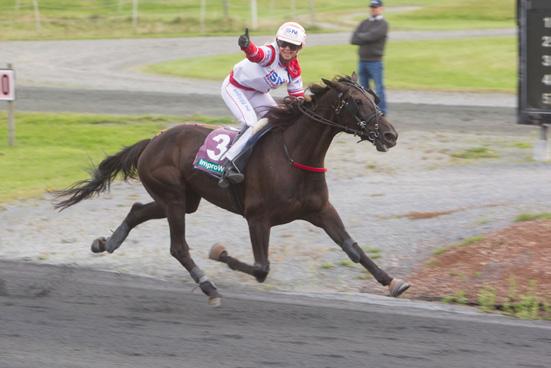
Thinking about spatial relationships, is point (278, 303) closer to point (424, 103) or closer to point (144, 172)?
point (144, 172)

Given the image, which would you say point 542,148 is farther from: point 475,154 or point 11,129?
point 11,129

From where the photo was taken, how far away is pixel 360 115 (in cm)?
833

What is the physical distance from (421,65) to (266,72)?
18941mm

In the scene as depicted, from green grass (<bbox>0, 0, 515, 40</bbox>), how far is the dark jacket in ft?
69.0

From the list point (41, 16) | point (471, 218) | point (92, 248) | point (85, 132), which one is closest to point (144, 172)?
point (92, 248)

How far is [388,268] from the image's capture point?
9.68m

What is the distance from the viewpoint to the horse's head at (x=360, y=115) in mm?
8188

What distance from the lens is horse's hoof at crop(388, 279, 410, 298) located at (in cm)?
852

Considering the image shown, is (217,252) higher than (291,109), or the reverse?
(291,109)

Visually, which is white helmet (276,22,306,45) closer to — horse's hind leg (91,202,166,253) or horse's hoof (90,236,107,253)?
horse's hind leg (91,202,166,253)

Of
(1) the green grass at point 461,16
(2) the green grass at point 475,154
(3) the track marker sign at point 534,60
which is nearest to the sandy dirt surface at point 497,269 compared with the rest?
(3) the track marker sign at point 534,60

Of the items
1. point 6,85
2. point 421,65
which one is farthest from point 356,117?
point 421,65

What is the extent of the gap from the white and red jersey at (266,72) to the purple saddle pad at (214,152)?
440 mm

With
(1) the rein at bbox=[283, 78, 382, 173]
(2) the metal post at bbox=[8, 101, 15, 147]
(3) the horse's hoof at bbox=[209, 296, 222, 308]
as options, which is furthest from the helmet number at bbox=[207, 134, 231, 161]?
(2) the metal post at bbox=[8, 101, 15, 147]
